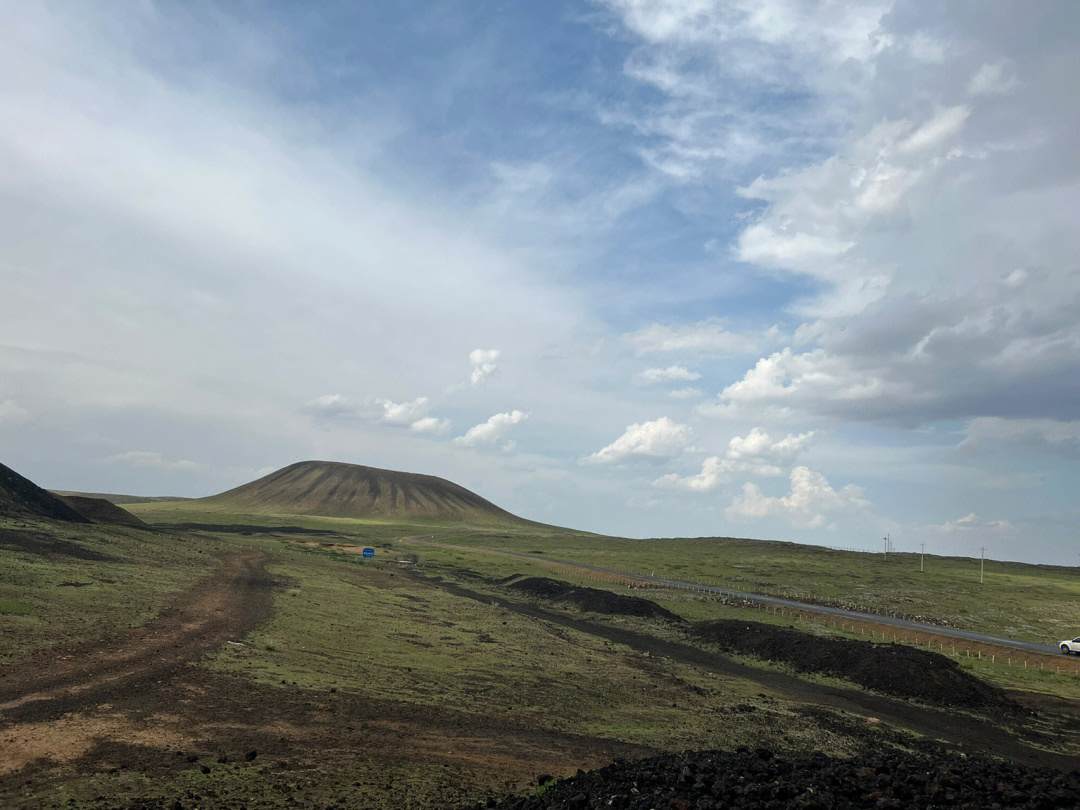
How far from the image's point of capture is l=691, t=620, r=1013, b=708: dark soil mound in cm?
3862

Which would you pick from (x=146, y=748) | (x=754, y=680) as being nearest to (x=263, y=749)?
(x=146, y=748)

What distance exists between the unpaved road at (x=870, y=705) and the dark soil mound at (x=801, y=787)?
1443cm

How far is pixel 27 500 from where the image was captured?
80438 mm

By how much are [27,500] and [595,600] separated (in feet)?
233

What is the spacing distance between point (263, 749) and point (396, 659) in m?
15.6

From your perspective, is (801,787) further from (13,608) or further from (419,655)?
(13,608)

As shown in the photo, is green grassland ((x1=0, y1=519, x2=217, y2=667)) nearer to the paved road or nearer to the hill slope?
the hill slope

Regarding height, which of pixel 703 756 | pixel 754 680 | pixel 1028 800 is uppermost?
pixel 1028 800

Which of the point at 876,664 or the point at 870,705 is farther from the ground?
the point at 876,664

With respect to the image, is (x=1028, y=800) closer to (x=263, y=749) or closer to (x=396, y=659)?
(x=263, y=749)

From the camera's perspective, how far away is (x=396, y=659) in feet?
115

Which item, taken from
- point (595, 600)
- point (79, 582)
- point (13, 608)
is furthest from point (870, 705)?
point (79, 582)

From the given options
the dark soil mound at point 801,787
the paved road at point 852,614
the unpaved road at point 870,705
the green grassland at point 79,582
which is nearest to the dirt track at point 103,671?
the green grassland at point 79,582

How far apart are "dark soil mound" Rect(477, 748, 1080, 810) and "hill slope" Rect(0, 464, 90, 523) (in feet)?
265
